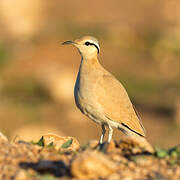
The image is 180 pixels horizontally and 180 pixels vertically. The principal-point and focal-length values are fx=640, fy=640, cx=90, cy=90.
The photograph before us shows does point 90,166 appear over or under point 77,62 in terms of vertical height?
under

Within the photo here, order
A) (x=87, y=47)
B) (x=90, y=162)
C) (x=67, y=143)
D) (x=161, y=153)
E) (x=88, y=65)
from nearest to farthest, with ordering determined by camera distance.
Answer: (x=90, y=162), (x=161, y=153), (x=67, y=143), (x=88, y=65), (x=87, y=47)

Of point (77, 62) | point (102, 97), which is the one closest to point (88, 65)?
point (102, 97)

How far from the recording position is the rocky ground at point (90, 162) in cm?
501

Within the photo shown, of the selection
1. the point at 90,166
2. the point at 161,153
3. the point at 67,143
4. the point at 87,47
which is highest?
the point at 87,47

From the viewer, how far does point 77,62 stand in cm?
2173

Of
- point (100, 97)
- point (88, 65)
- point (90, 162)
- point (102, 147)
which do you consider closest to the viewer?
point (90, 162)

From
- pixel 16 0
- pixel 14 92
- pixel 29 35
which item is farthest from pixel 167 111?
pixel 16 0

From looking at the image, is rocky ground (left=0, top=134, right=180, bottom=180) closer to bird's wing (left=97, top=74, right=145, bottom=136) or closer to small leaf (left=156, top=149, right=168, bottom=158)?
small leaf (left=156, top=149, right=168, bottom=158)

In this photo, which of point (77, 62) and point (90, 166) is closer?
point (90, 166)

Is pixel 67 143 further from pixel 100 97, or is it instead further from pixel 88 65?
pixel 88 65

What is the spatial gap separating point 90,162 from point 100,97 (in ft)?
8.89

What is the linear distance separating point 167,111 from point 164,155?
12.4 m

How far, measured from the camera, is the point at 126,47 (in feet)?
81.5

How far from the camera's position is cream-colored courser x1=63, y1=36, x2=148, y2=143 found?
755 centimetres
